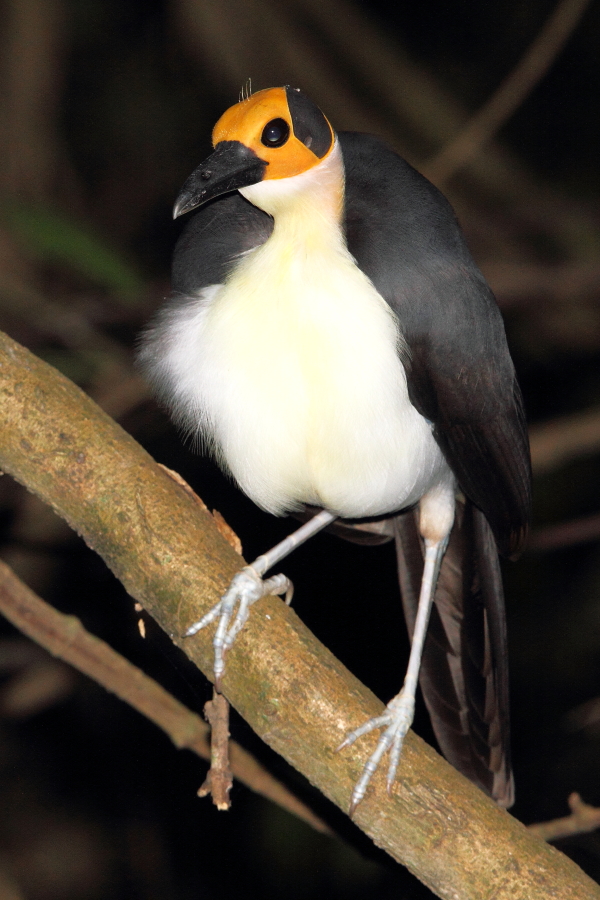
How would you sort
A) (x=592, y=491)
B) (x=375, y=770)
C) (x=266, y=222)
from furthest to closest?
(x=592, y=491) < (x=266, y=222) < (x=375, y=770)

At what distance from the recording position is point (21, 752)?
4.82 metres

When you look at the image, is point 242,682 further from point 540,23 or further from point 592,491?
point 540,23

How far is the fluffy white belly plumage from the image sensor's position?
2283mm

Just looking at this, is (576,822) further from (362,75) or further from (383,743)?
(362,75)

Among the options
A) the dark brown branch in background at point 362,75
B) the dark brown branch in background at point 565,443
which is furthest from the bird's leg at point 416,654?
the dark brown branch in background at point 362,75

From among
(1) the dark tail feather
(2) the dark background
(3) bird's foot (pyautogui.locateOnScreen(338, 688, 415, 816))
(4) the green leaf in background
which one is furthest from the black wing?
(4) the green leaf in background

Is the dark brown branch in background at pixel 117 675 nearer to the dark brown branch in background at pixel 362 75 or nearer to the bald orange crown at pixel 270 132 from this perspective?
the bald orange crown at pixel 270 132

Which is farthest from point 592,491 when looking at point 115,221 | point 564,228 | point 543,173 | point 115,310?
point 115,221

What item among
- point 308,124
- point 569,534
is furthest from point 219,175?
point 569,534

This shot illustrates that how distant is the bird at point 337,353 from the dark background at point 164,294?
21.1 inches

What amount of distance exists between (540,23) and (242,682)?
5634mm

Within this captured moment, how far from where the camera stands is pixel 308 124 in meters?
2.34

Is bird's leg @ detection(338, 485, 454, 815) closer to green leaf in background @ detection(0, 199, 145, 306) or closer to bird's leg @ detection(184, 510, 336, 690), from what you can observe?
bird's leg @ detection(184, 510, 336, 690)

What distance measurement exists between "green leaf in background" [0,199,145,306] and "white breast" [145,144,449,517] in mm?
1579
